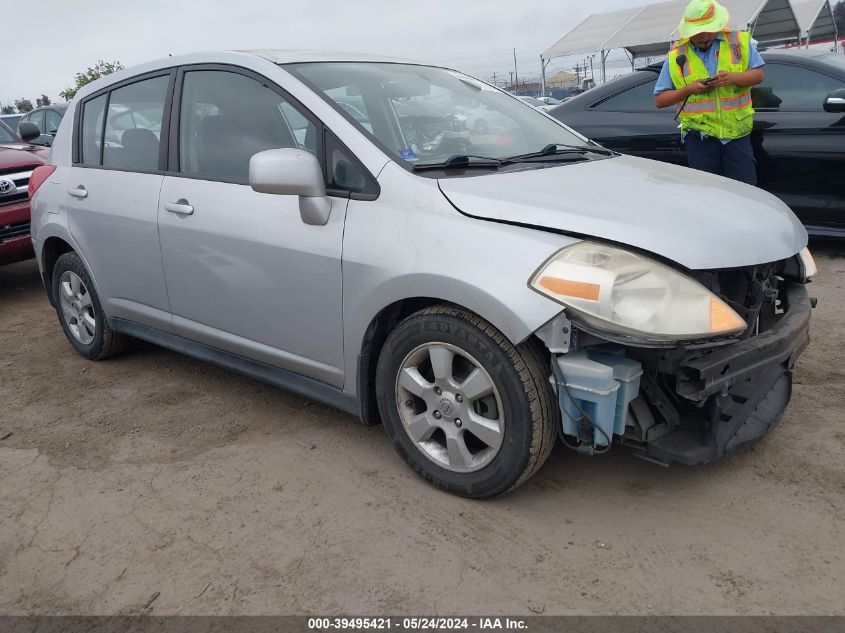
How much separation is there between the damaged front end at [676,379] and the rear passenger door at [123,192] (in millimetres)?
2187

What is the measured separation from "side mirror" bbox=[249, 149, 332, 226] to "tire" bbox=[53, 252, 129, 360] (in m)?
1.92

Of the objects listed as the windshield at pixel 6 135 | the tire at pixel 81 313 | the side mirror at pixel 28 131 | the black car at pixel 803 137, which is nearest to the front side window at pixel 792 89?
the black car at pixel 803 137

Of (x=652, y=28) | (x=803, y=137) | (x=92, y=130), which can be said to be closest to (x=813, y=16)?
(x=652, y=28)

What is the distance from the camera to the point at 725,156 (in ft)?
16.6

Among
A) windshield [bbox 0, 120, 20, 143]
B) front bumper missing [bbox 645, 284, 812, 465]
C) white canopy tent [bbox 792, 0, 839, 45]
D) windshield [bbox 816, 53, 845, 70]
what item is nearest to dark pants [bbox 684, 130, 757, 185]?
windshield [bbox 816, 53, 845, 70]

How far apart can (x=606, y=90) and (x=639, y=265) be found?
4460 millimetres

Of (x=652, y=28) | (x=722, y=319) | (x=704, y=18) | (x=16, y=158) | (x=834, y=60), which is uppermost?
(x=652, y=28)

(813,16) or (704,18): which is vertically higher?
(813,16)

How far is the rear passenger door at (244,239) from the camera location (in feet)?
Answer: 9.59

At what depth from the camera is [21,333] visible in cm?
525

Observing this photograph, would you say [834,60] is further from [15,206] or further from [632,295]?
[15,206]

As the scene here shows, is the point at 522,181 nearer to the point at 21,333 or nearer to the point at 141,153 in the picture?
the point at 141,153

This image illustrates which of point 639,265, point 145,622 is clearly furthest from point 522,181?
point 145,622

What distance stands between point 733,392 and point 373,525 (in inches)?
53.8
